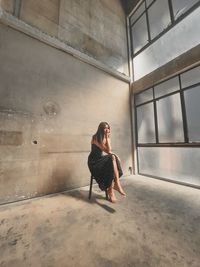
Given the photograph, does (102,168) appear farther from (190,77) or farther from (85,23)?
(85,23)

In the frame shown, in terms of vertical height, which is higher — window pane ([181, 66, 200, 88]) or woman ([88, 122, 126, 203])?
window pane ([181, 66, 200, 88])

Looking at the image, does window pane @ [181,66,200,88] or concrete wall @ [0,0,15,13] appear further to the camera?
window pane @ [181,66,200,88]

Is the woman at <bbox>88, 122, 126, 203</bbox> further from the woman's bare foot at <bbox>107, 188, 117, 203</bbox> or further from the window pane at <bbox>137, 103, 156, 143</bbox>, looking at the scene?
the window pane at <bbox>137, 103, 156, 143</bbox>

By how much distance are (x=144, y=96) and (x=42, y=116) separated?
3.26 meters

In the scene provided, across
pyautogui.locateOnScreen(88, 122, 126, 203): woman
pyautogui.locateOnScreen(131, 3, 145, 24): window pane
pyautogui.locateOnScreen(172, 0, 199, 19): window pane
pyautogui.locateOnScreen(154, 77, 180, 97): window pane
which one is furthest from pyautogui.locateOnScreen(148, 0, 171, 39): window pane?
pyautogui.locateOnScreen(88, 122, 126, 203): woman

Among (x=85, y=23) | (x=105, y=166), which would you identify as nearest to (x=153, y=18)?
(x=85, y=23)

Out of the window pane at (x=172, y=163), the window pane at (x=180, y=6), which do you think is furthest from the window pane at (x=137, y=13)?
the window pane at (x=172, y=163)

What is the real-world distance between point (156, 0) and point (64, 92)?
436 cm

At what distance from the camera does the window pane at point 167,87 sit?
144 inches

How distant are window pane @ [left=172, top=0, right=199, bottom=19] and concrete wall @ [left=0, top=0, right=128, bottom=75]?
5.63ft

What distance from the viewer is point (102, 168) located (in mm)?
2418

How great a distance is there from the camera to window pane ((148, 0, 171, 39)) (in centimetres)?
404

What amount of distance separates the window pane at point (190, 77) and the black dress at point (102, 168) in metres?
2.70

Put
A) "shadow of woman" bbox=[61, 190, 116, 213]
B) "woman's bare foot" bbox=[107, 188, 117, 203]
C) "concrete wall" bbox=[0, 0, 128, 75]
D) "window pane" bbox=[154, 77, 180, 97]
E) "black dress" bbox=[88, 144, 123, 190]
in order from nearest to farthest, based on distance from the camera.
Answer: "shadow of woman" bbox=[61, 190, 116, 213] < "black dress" bbox=[88, 144, 123, 190] < "woman's bare foot" bbox=[107, 188, 117, 203] < "concrete wall" bbox=[0, 0, 128, 75] < "window pane" bbox=[154, 77, 180, 97]
